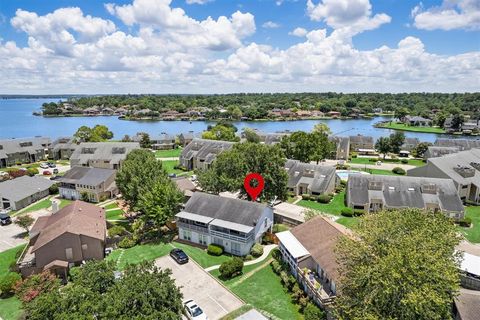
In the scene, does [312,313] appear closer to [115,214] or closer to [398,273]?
[398,273]

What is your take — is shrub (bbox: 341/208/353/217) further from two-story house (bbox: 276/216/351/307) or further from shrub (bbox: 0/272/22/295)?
shrub (bbox: 0/272/22/295)

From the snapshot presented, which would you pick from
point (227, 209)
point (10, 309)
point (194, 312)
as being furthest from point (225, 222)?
point (10, 309)

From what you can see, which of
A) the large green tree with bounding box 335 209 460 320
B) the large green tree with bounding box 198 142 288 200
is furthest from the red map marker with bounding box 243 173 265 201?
the large green tree with bounding box 335 209 460 320

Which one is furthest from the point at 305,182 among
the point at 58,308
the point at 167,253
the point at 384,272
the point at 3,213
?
the point at 3,213

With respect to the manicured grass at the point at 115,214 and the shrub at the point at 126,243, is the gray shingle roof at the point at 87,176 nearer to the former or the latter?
→ the manicured grass at the point at 115,214

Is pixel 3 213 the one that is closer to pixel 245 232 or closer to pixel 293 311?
pixel 245 232

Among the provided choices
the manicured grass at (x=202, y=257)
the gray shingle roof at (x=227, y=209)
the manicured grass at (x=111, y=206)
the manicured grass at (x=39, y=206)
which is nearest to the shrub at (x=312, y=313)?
the manicured grass at (x=202, y=257)
